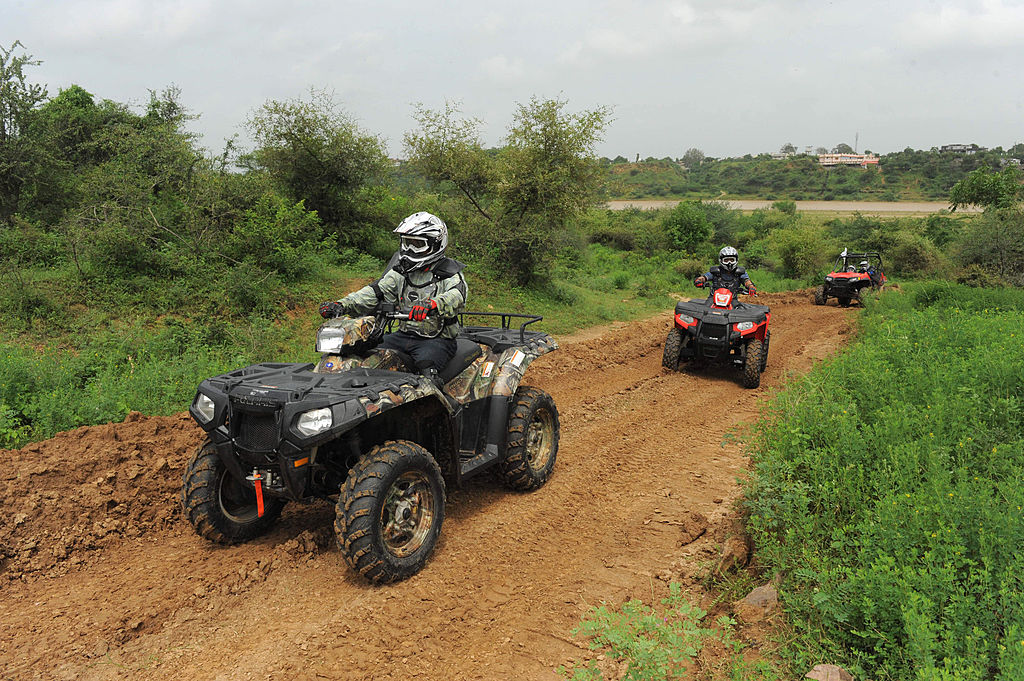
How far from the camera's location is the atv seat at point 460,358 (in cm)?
510

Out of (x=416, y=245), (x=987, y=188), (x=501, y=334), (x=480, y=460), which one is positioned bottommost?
(x=480, y=460)

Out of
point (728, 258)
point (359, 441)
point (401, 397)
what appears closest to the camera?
point (401, 397)

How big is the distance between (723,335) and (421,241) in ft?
20.2

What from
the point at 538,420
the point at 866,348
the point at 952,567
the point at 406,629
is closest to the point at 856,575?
the point at 952,567

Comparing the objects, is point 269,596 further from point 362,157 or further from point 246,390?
point 362,157

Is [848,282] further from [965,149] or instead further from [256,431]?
[965,149]

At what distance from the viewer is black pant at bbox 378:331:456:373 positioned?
4914 mm

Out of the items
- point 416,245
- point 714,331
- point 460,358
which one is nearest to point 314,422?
point 460,358

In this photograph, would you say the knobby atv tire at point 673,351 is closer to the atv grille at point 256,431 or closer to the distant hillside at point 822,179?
the atv grille at point 256,431

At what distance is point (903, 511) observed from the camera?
3721 mm

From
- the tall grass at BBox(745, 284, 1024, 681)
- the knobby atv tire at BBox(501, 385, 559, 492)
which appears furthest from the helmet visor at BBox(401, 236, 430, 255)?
the tall grass at BBox(745, 284, 1024, 681)

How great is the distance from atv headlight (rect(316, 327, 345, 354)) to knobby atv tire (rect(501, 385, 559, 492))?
1638 mm

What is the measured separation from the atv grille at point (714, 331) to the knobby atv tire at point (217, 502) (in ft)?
23.4

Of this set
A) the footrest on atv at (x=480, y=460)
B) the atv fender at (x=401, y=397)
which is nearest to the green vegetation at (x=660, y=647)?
the footrest on atv at (x=480, y=460)
